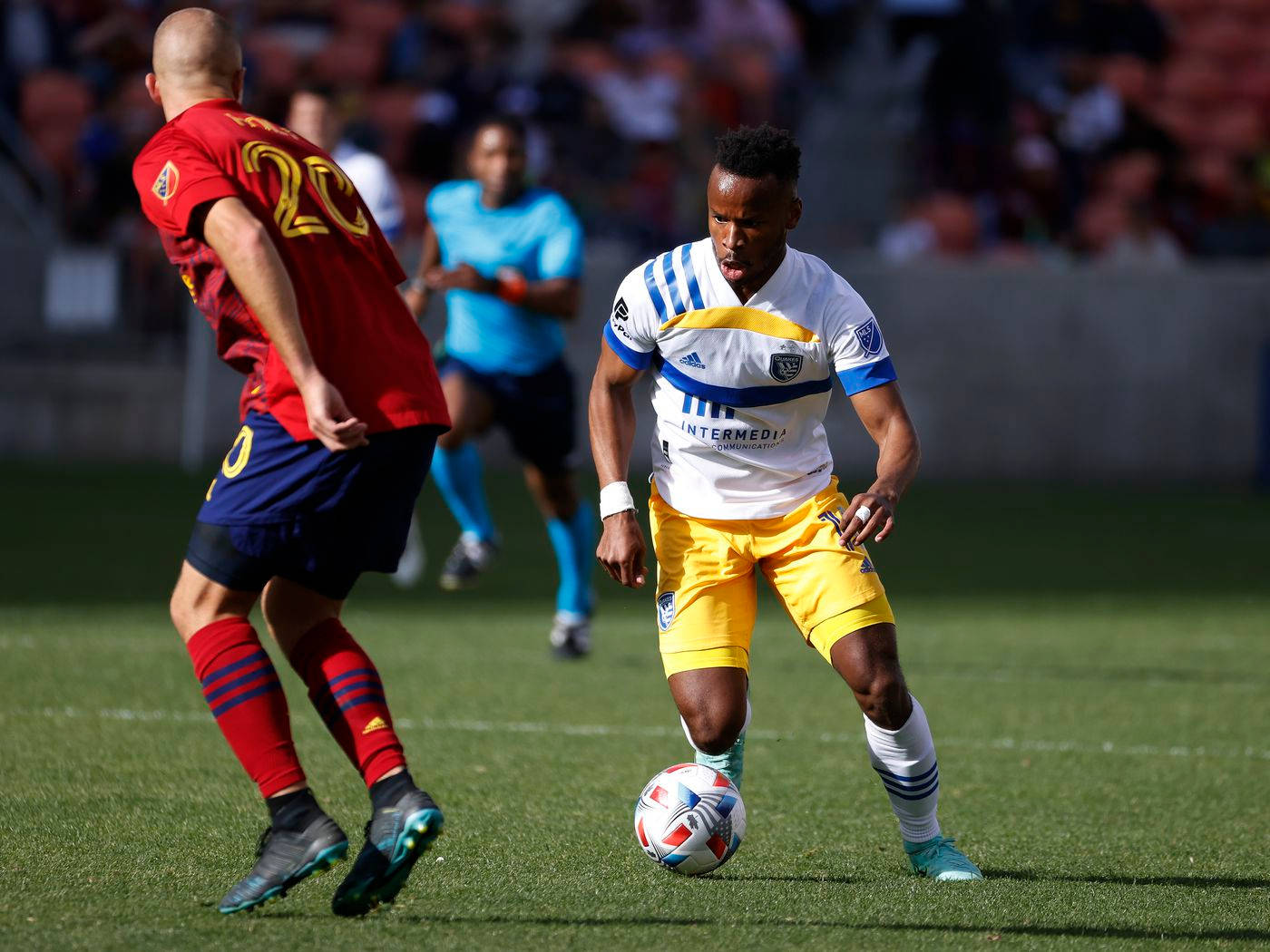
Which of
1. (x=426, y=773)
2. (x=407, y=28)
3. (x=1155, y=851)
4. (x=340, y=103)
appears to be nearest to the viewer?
(x=1155, y=851)

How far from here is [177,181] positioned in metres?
3.69

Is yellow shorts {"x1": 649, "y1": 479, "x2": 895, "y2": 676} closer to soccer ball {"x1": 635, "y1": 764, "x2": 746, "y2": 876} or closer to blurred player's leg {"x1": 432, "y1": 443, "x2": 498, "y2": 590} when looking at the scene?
soccer ball {"x1": 635, "y1": 764, "x2": 746, "y2": 876}

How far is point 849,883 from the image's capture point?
435 centimetres

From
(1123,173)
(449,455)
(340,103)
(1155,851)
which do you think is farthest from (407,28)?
(1155,851)

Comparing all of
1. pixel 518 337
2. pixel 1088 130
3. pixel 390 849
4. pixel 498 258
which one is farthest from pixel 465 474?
pixel 1088 130

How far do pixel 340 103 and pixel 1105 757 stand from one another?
488 inches

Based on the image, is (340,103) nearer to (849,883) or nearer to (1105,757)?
(1105,757)

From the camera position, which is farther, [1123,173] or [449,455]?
[1123,173]

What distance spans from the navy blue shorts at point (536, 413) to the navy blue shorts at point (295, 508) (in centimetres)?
447

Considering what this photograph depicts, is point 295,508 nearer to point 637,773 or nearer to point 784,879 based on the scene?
point 784,879

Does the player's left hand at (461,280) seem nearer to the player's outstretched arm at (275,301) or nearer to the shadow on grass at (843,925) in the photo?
the player's outstretched arm at (275,301)

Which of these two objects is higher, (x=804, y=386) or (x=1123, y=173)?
(x=804, y=386)

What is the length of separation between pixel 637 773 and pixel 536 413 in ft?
9.86

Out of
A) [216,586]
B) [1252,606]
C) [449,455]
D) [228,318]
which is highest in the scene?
[228,318]
